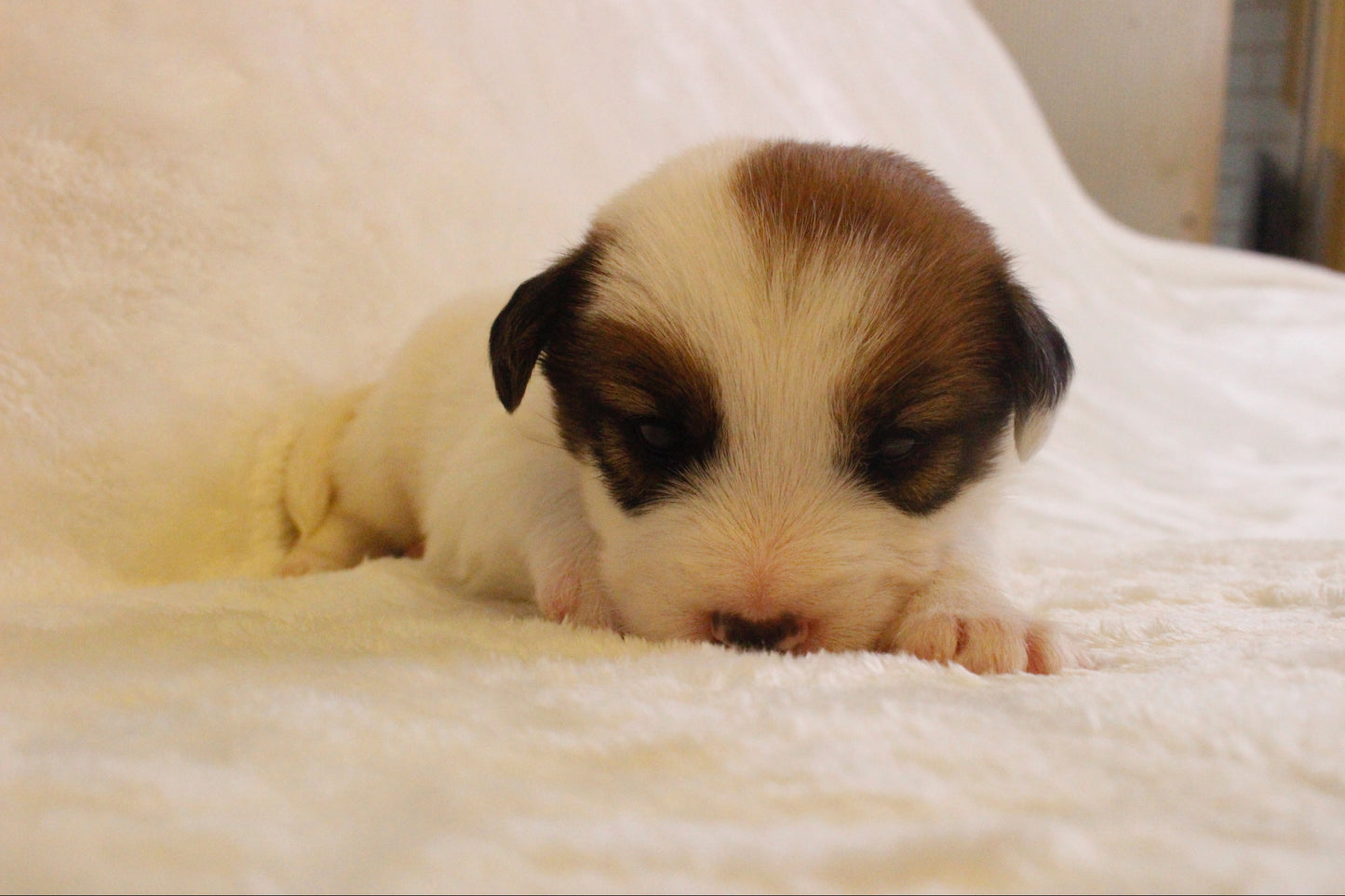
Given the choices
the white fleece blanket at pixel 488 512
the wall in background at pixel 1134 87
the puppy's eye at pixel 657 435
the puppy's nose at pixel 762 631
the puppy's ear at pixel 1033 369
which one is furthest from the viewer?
the wall in background at pixel 1134 87

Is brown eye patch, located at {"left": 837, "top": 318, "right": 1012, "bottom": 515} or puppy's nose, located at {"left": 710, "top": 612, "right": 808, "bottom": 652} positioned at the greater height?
brown eye patch, located at {"left": 837, "top": 318, "right": 1012, "bottom": 515}

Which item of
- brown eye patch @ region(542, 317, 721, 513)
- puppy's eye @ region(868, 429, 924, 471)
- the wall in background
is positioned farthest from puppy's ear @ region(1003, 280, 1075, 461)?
the wall in background

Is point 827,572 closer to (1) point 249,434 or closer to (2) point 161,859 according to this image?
(2) point 161,859

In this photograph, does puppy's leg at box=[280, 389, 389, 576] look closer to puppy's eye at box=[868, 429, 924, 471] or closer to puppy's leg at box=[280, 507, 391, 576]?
puppy's leg at box=[280, 507, 391, 576]

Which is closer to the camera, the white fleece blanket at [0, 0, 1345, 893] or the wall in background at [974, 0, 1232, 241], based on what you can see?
the white fleece blanket at [0, 0, 1345, 893]

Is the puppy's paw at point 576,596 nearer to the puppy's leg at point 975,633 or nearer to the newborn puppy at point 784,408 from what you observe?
the newborn puppy at point 784,408

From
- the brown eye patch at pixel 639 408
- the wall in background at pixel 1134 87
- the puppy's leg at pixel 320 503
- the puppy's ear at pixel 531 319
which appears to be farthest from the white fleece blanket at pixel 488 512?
the wall in background at pixel 1134 87

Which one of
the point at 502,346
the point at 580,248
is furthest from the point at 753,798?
the point at 580,248
